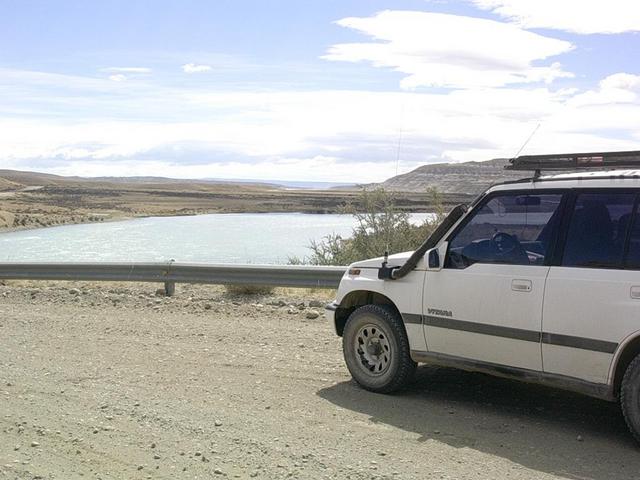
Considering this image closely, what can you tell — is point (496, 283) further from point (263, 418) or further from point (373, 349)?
point (263, 418)

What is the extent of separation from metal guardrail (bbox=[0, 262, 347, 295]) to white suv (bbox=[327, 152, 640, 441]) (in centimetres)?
430

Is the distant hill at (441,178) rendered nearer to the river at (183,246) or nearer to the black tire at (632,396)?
the river at (183,246)

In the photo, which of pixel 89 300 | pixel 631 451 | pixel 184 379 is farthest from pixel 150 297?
pixel 631 451

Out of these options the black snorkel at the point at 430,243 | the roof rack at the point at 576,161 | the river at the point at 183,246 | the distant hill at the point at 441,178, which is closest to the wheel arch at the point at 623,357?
the roof rack at the point at 576,161

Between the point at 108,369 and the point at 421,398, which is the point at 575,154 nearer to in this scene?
the point at 421,398

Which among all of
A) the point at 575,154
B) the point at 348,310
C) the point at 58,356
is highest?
the point at 575,154

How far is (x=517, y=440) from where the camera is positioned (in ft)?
17.6

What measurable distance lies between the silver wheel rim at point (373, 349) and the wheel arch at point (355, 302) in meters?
0.24

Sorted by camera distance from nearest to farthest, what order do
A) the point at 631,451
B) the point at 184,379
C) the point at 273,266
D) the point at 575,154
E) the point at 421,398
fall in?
the point at 631,451, the point at 575,154, the point at 421,398, the point at 184,379, the point at 273,266

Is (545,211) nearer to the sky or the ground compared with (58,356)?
nearer to the sky

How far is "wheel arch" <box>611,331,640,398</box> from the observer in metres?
4.99

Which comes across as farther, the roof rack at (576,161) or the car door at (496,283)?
the car door at (496,283)

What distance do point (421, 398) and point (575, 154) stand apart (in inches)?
92.5

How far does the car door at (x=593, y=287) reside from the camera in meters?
5.04
